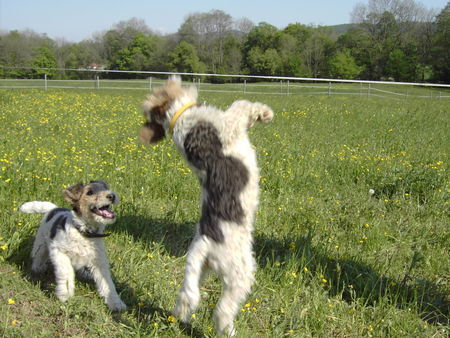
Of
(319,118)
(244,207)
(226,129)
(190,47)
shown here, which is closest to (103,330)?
(244,207)

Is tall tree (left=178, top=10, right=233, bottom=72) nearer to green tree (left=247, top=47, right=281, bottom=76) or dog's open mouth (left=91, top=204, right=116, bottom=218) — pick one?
green tree (left=247, top=47, right=281, bottom=76)

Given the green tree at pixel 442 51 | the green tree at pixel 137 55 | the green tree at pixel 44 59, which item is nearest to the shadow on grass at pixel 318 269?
the green tree at pixel 44 59

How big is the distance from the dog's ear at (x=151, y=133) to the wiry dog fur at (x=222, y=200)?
0.21 m

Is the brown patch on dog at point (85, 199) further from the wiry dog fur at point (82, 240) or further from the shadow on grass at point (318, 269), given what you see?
the shadow on grass at point (318, 269)

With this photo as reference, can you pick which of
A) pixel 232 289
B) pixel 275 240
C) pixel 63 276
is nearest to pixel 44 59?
pixel 275 240

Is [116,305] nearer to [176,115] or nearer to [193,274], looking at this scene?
[193,274]

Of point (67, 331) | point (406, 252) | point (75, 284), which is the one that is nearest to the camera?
point (67, 331)

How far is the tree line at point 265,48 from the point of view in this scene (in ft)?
177

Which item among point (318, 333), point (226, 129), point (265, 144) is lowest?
point (318, 333)

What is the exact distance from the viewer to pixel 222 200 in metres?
2.51

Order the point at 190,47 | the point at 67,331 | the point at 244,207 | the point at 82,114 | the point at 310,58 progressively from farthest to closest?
the point at 310,58, the point at 190,47, the point at 82,114, the point at 67,331, the point at 244,207

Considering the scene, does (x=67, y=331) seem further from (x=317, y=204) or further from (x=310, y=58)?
(x=310, y=58)

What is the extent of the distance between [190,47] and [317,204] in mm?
51998

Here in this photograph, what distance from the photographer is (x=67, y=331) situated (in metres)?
2.92
